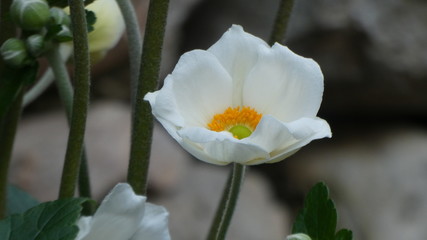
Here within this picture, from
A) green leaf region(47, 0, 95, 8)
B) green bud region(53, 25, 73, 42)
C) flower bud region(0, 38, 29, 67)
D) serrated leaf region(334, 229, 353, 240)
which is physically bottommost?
serrated leaf region(334, 229, 353, 240)

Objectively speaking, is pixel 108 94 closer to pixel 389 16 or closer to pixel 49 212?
pixel 389 16

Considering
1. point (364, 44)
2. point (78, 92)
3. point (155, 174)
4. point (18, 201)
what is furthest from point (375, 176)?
point (78, 92)

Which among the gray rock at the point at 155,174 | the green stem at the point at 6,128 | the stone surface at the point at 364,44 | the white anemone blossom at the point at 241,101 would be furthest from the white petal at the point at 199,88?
the stone surface at the point at 364,44

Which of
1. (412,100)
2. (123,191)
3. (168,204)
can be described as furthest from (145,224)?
(412,100)

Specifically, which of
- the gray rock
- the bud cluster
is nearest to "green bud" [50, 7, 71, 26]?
the bud cluster

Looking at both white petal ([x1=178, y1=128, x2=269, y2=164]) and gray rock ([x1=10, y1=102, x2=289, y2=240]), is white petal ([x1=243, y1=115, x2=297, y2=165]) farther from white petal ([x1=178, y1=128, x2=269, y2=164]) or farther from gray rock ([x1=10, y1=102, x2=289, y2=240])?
gray rock ([x1=10, y1=102, x2=289, y2=240])

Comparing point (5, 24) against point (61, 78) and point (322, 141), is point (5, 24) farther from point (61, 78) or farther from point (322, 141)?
point (322, 141)
